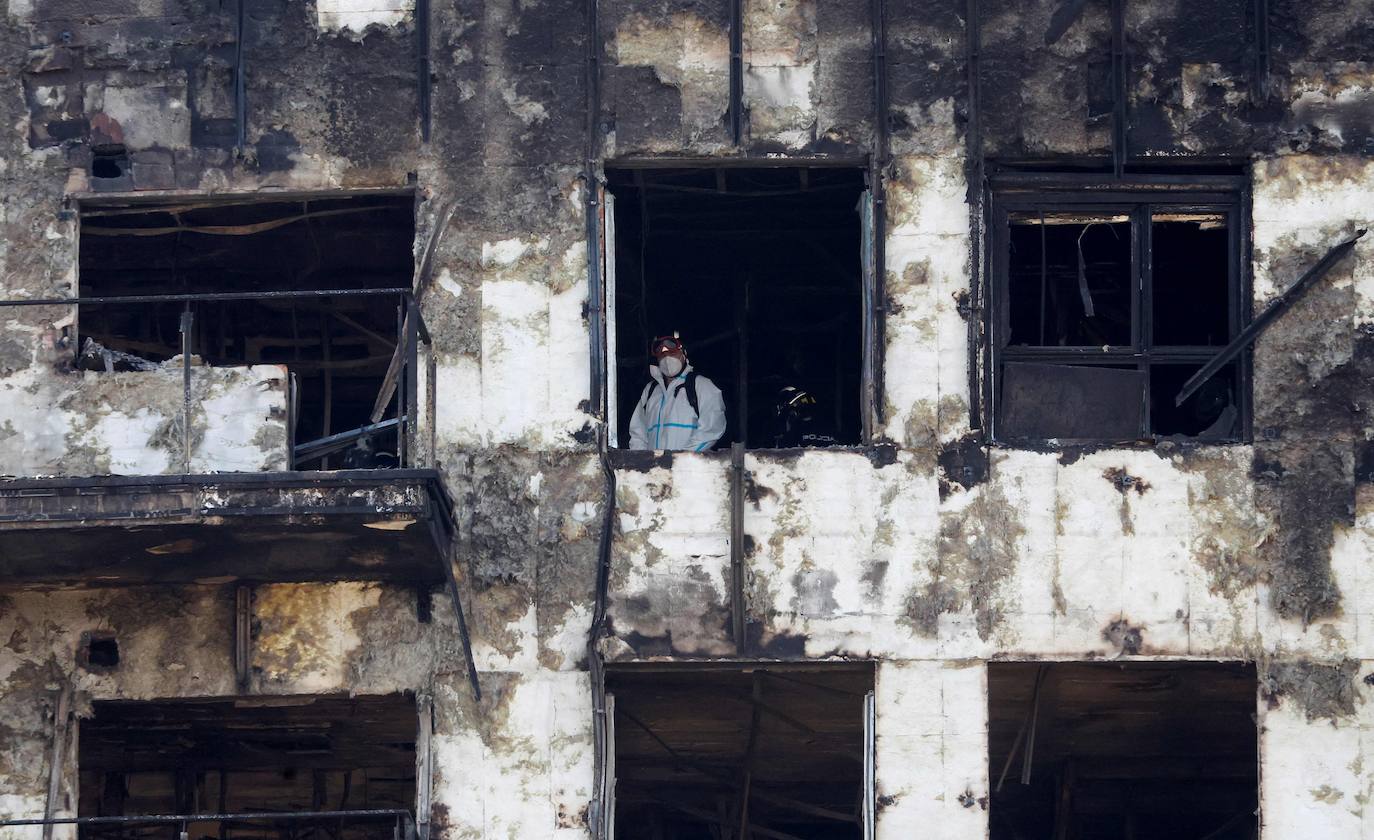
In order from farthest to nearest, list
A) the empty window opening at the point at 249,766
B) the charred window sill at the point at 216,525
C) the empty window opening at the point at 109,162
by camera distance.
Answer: the empty window opening at the point at 249,766, the empty window opening at the point at 109,162, the charred window sill at the point at 216,525

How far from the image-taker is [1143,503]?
12594mm

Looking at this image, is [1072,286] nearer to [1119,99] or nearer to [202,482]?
[1119,99]

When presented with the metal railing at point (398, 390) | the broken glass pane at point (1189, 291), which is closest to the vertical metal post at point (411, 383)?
the metal railing at point (398, 390)

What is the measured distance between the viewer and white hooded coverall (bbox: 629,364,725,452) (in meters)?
14.0

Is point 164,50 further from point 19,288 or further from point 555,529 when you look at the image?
point 555,529

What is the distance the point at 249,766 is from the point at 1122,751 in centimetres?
650

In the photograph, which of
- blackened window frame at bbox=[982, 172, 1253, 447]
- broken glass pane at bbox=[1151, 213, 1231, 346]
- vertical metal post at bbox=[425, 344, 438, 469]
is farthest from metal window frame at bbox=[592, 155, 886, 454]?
broken glass pane at bbox=[1151, 213, 1231, 346]

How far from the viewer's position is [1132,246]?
13.2 m

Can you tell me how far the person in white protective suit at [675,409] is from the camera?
1400 centimetres

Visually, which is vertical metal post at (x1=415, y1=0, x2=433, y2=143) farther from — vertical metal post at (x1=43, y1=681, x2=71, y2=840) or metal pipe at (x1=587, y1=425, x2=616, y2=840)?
vertical metal post at (x1=43, y1=681, x2=71, y2=840)

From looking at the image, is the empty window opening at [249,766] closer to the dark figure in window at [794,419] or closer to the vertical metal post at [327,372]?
the vertical metal post at [327,372]

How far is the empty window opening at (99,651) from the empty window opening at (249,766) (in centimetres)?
290

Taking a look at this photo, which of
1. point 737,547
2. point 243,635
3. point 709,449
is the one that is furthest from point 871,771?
point 243,635

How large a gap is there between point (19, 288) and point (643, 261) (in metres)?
4.73
